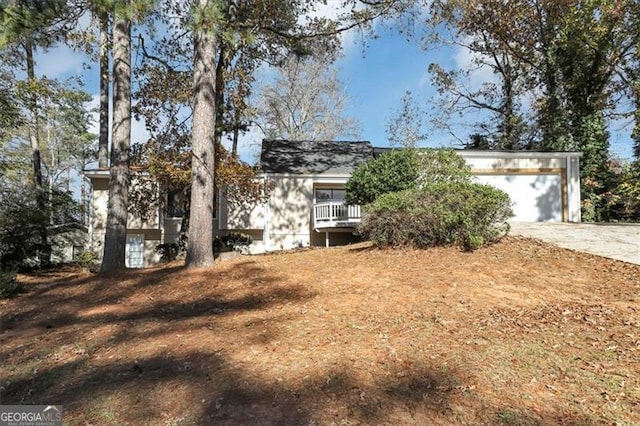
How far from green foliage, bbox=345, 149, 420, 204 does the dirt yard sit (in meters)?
4.98

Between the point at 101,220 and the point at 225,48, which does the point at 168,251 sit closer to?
the point at 101,220

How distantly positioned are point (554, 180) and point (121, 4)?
16721 millimetres

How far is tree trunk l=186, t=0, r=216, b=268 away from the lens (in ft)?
27.3

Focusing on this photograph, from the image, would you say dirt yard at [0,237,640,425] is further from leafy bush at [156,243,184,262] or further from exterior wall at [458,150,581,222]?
exterior wall at [458,150,581,222]

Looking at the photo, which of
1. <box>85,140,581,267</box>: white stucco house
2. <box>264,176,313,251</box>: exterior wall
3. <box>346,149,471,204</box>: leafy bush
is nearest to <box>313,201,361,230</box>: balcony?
<box>85,140,581,267</box>: white stucco house

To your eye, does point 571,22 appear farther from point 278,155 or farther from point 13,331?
point 13,331

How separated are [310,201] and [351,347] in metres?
13.3

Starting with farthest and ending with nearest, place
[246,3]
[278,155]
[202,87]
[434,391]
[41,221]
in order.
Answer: [278,155], [41,221], [246,3], [202,87], [434,391]

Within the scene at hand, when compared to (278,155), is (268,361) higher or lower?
lower

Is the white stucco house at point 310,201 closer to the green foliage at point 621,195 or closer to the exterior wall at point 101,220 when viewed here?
the exterior wall at point 101,220

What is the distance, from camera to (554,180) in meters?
17.4

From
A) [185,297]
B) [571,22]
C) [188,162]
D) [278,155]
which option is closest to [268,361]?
[185,297]

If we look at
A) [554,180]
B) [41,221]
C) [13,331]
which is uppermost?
[554,180]

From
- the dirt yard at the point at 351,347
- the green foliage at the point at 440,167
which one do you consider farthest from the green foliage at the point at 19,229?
the green foliage at the point at 440,167
